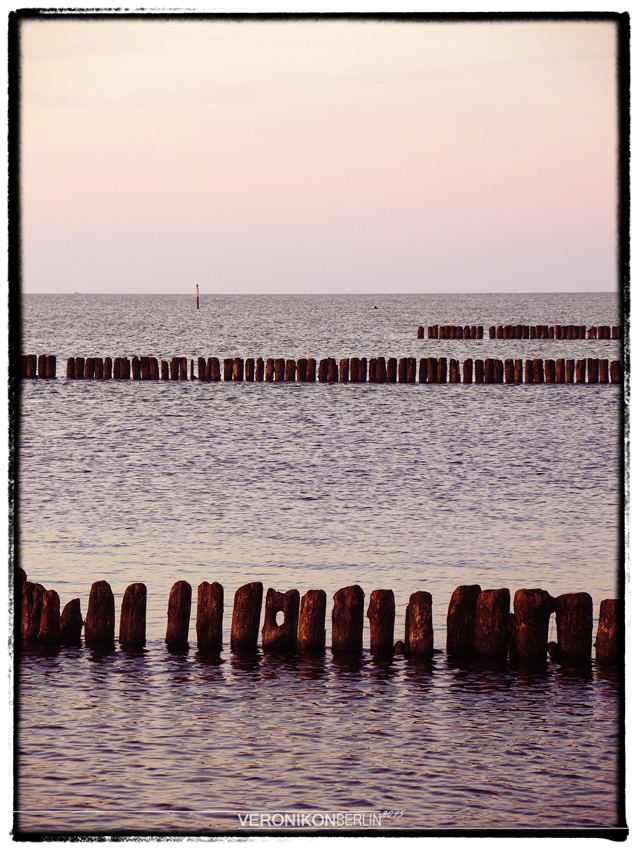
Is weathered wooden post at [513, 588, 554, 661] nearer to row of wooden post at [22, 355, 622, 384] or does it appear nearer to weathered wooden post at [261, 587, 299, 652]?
weathered wooden post at [261, 587, 299, 652]

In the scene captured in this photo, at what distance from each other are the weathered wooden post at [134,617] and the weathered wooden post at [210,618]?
0.57 metres

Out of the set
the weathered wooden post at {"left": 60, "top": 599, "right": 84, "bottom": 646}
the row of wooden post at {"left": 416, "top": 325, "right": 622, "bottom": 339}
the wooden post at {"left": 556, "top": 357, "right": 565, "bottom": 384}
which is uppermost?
the row of wooden post at {"left": 416, "top": 325, "right": 622, "bottom": 339}

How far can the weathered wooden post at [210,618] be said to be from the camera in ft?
40.4

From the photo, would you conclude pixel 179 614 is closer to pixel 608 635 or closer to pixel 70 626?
pixel 70 626

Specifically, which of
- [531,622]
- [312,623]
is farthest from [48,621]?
[531,622]

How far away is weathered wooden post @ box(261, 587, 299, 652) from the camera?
12297 millimetres

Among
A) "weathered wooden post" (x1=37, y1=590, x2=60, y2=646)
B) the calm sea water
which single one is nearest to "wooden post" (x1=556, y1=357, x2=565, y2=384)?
the calm sea water

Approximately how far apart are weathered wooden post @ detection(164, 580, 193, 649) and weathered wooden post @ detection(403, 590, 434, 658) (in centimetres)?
218

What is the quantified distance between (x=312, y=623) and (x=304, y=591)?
9.78ft

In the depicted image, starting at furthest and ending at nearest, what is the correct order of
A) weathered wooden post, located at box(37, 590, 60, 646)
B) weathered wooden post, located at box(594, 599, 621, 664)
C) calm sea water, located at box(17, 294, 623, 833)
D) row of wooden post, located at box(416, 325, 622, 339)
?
row of wooden post, located at box(416, 325, 622, 339) → weathered wooden post, located at box(37, 590, 60, 646) → weathered wooden post, located at box(594, 599, 621, 664) → calm sea water, located at box(17, 294, 623, 833)

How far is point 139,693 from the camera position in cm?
1120

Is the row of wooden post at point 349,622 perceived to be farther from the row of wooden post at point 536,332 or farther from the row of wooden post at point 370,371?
the row of wooden post at point 536,332

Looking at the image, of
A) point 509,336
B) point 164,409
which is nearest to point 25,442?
point 164,409

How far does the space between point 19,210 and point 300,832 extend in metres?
4.41
